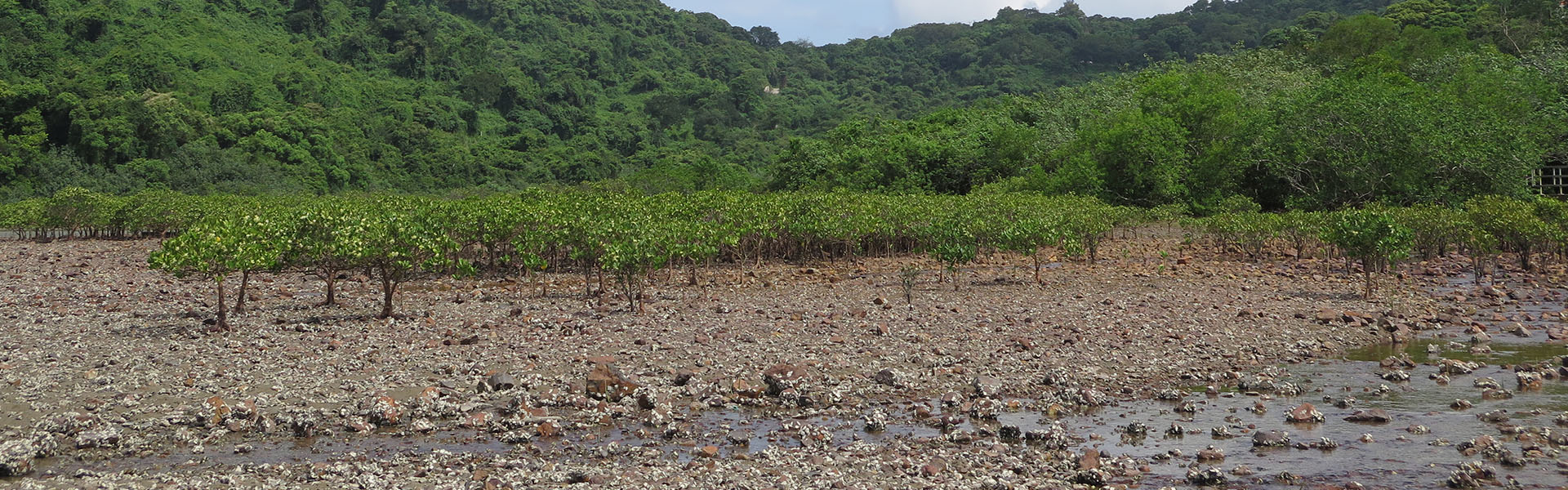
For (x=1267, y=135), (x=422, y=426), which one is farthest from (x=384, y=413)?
(x=1267, y=135)

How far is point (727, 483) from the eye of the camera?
39.2ft

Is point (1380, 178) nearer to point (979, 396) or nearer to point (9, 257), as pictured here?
point (979, 396)

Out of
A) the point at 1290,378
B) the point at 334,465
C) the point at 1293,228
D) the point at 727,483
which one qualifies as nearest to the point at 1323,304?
the point at 1290,378

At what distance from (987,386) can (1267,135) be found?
137ft

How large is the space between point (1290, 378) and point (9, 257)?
53.1 m

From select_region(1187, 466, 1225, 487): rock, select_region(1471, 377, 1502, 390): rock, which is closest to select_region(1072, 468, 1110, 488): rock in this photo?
select_region(1187, 466, 1225, 487): rock

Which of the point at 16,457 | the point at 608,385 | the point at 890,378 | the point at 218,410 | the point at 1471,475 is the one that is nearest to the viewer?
the point at 1471,475

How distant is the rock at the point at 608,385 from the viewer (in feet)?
52.3

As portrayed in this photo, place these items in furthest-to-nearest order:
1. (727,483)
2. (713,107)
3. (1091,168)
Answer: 1. (713,107)
2. (1091,168)
3. (727,483)

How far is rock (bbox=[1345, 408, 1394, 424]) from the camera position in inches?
573

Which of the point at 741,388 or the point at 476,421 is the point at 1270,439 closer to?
the point at 741,388

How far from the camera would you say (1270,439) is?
13.4 metres

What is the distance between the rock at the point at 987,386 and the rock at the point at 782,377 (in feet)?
8.90

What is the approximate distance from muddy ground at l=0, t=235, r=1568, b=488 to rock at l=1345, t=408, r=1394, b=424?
20cm
